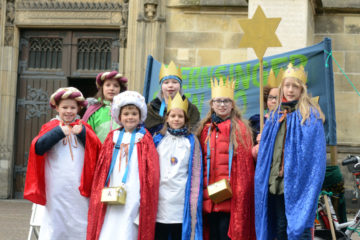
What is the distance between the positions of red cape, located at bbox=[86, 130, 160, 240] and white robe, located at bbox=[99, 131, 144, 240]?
0.04 m

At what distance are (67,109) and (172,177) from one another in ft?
3.32

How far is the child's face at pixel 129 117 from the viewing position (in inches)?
172

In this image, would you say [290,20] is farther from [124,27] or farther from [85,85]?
[85,85]

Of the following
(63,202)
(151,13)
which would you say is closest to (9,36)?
(151,13)

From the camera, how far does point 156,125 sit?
471 cm

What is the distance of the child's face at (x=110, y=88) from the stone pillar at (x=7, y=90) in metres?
5.70

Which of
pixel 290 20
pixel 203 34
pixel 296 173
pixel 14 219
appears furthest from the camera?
pixel 203 34

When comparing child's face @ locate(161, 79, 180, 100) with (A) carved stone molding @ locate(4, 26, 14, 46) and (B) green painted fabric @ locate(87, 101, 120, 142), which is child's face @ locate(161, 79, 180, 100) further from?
(A) carved stone molding @ locate(4, 26, 14, 46)

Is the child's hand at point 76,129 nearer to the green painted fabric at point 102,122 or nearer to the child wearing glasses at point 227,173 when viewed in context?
the green painted fabric at point 102,122

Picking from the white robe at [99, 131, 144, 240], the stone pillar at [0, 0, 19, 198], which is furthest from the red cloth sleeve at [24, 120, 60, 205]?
the stone pillar at [0, 0, 19, 198]

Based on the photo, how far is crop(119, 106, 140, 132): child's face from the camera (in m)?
4.38

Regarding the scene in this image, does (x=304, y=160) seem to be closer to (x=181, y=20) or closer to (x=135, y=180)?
(x=135, y=180)

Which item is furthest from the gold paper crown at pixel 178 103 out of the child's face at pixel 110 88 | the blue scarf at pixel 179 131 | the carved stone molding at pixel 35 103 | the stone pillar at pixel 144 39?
the carved stone molding at pixel 35 103

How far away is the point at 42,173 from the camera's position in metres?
4.46
